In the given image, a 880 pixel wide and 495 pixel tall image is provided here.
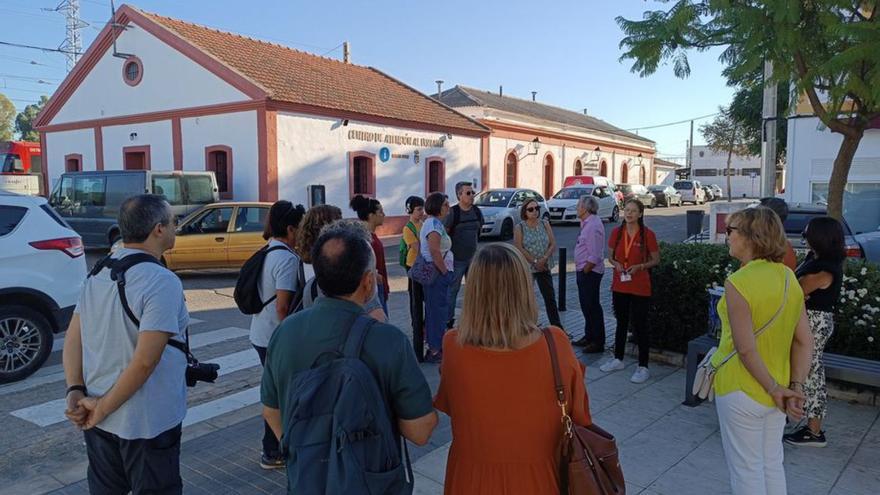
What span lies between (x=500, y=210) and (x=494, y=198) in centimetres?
142

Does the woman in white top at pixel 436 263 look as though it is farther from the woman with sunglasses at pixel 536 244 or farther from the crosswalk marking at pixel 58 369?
the crosswalk marking at pixel 58 369

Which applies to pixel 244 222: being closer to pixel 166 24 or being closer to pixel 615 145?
pixel 166 24

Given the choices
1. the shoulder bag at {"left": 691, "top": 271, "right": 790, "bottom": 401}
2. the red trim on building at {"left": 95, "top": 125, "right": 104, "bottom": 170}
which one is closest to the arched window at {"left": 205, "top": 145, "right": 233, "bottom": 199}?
the red trim on building at {"left": 95, "top": 125, "right": 104, "bottom": 170}

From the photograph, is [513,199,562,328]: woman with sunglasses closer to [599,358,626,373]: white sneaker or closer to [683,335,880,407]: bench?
[599,358,626,373]: white sneaker

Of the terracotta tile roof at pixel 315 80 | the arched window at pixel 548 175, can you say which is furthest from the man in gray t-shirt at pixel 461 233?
the arched window at pixel 548 175

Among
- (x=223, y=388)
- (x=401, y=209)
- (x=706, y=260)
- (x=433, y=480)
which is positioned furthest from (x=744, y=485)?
(x=401, y=209)

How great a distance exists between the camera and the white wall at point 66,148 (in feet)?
71.4

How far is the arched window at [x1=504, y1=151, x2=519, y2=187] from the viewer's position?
92.5 feet

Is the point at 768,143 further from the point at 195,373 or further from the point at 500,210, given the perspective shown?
the point at 500,210

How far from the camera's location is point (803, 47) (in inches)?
230

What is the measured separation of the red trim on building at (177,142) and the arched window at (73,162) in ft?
17.5

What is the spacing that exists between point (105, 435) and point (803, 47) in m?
6.38

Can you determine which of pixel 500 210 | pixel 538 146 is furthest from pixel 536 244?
pixel 538 146

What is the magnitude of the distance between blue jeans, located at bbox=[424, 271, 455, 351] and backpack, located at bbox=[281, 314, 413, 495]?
421cm
